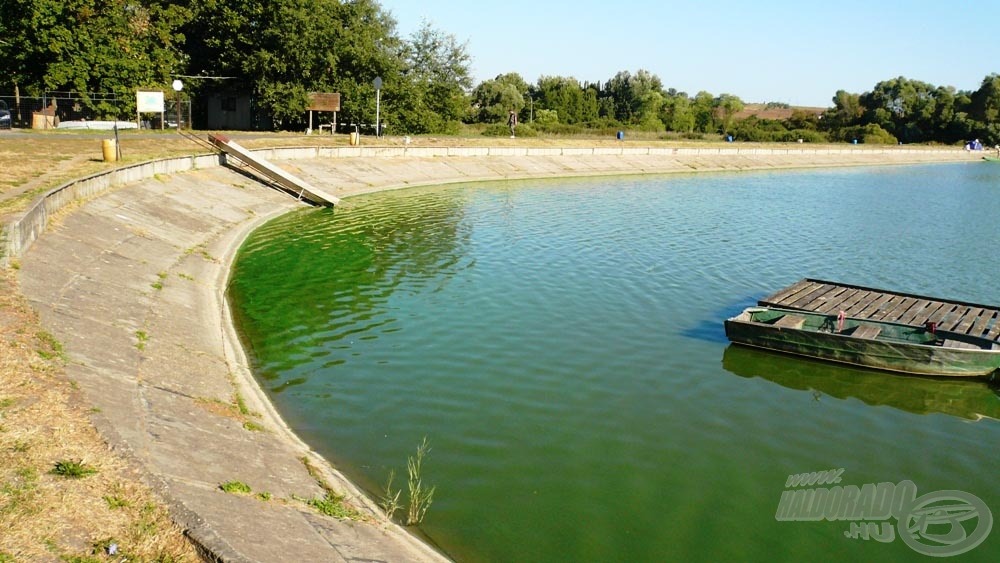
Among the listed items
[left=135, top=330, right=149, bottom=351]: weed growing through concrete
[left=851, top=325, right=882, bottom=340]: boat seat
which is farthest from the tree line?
[left=851, top=325, right=882, bottom=340]: boat seat

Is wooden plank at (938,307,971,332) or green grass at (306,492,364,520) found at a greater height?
wooden plank at (938,307,971,332)

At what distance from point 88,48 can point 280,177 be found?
21.6 metres

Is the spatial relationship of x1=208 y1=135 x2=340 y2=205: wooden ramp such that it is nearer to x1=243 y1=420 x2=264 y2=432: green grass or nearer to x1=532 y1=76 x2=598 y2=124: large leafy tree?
x1=243 y1=420 x2=264 y2=432: green grass

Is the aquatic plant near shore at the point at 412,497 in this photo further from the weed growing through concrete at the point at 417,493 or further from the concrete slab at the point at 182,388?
the concrete slab at the point at 182,388

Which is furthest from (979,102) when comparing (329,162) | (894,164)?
(329,162)

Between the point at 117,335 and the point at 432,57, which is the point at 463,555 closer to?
the point at 117,335

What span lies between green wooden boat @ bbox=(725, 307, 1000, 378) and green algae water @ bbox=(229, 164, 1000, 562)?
0.40 meters

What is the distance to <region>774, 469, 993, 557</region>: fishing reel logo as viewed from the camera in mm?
11414

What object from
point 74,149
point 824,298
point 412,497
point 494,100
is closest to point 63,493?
point 412,497

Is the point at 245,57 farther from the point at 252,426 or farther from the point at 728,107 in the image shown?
the point at 728,107

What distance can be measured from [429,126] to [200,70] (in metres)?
21.6

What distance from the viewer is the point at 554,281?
26.2 m

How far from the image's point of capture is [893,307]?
21.9 meters

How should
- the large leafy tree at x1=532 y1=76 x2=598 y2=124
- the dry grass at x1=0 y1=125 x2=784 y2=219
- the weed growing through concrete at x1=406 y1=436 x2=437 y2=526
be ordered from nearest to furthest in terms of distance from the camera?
the weed growing through concrete at x1=406 y1=436 x2=437 y2=526
the dry grass at x1=0 y1=125 x2=784 y2=219
the large leafy tree at x1=532 y1=76 x2=598 y2=124
